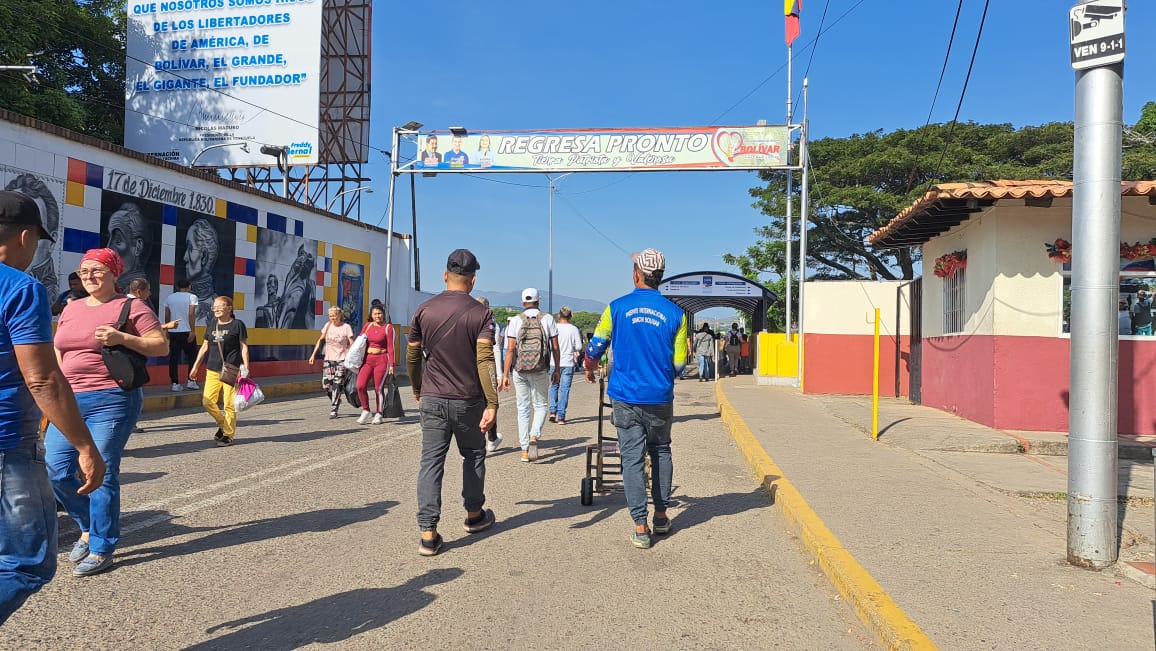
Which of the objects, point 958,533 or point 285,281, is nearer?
point 958,533

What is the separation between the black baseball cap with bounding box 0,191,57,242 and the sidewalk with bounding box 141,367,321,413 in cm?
748

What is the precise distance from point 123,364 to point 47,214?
9.28m

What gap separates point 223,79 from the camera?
981 inches

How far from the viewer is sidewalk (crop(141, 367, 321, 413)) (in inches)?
467

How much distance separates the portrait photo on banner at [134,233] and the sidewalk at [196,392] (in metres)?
1.77

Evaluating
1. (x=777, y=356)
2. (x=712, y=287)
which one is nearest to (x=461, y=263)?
(x=777, y=356)

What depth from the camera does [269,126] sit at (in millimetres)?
24328

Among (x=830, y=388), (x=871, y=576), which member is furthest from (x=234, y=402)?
(x=830, y=388)

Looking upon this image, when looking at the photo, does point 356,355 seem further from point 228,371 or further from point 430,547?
point 430,547

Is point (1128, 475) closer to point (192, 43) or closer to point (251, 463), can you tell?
point (251, 463)

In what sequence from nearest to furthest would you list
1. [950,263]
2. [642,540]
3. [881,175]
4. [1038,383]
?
[642,540], [1038,383], [950,263], [881,175]

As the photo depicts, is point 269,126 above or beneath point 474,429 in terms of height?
above

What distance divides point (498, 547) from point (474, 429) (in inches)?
30.2

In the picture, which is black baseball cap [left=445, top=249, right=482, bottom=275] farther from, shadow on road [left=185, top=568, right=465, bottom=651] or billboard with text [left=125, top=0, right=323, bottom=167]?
billboard with text [left=125, top=0, right=323, bottom=167]
